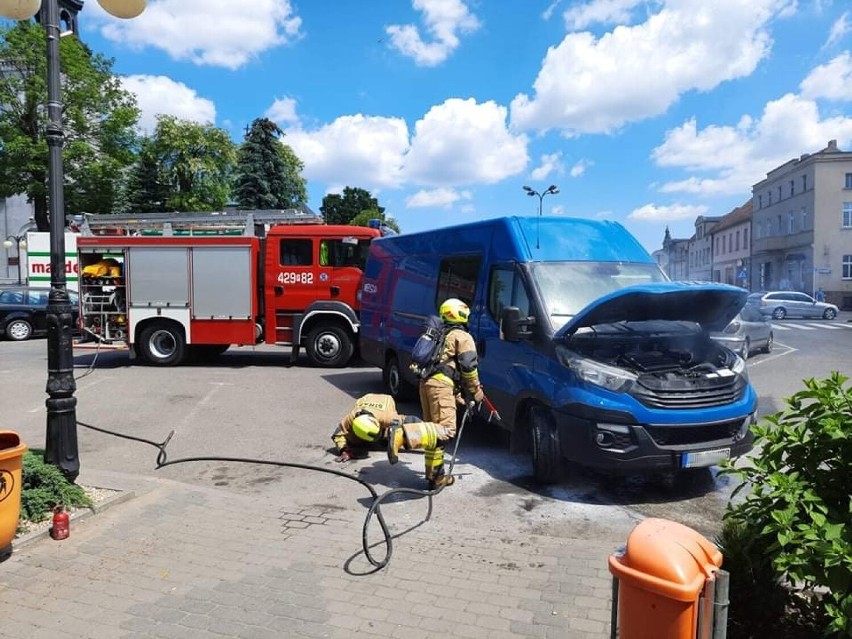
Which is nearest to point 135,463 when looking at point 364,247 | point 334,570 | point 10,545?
point 10,545

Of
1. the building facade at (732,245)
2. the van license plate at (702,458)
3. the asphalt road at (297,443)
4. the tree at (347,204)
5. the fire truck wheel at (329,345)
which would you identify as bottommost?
the asphalt road at (297,443)

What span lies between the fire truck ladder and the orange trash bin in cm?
1256

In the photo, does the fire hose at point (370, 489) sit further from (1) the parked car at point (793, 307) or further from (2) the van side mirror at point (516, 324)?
(1) the parked car at point (793, 307)

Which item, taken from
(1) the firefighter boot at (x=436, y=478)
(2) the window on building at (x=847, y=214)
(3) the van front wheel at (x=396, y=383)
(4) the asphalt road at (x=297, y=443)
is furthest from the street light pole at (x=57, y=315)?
(2) the window on building at (x=847, y=214)

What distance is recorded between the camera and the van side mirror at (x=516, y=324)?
559 cm

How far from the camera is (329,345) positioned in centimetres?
1284

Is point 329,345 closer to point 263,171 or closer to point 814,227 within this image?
point 263,171

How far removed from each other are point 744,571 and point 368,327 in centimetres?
799

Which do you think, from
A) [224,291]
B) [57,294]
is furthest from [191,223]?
[57,294]

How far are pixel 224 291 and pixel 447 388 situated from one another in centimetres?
868

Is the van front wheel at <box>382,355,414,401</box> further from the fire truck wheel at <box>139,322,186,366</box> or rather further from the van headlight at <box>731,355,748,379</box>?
the fire truck wheel at <box>139,322,186,366</box>

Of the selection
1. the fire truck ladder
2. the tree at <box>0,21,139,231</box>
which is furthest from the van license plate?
the tree at <box>0,21,139,231</box>

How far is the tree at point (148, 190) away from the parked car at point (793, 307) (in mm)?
35885

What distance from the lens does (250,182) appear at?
149 feet
